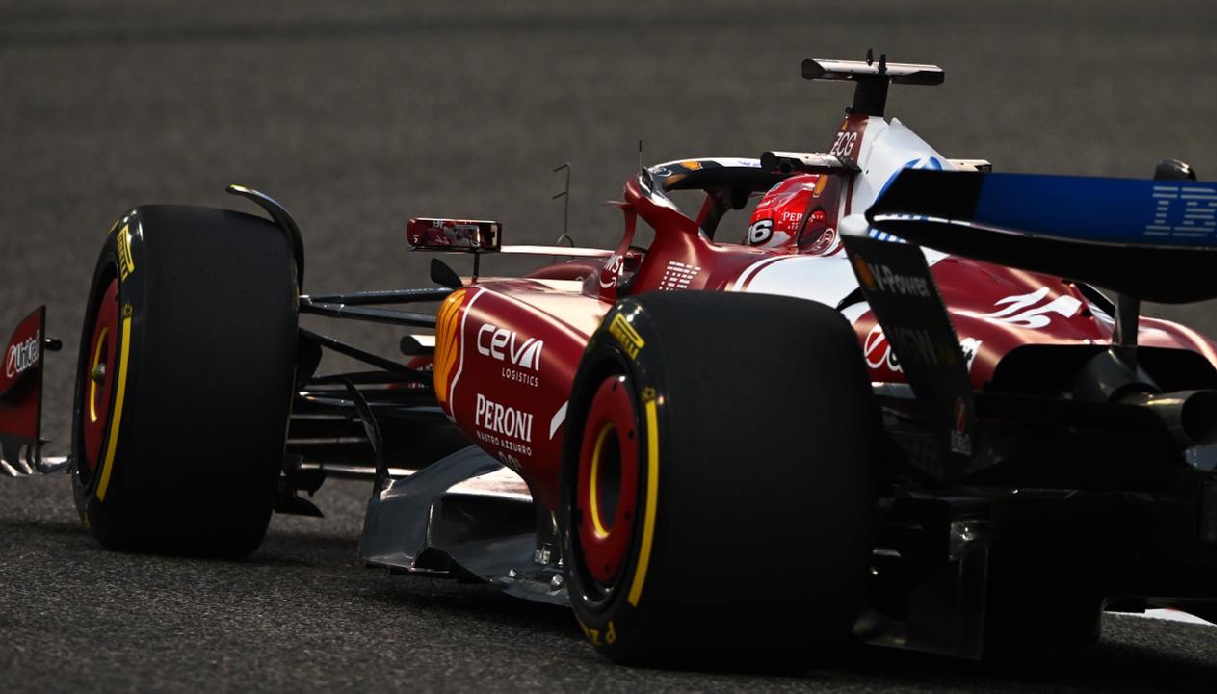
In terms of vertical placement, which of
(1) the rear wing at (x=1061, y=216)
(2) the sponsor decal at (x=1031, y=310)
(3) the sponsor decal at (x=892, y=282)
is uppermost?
(1) the rear wing at (x=1061, y=216)

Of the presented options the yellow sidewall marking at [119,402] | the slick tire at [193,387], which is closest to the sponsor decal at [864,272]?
the slick tire at [193,387]

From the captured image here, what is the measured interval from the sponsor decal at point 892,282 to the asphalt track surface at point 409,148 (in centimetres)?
75

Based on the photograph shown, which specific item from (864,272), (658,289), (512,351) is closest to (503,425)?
(512,351)

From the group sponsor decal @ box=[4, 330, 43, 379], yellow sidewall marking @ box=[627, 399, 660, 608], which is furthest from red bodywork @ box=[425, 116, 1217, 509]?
sponsor decal @ box=[4, 330, 43, 379]

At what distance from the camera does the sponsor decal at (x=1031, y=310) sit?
4.68m

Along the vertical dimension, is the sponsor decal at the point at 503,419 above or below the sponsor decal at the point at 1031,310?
below

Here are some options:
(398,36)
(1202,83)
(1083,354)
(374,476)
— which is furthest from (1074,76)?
(1083,354)

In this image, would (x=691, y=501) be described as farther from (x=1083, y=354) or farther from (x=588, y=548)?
(x=1083, y=354)

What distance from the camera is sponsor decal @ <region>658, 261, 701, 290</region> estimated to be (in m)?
5.54

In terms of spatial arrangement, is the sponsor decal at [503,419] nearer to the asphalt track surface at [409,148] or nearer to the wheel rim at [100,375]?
the asphalt track surface at [409,148]

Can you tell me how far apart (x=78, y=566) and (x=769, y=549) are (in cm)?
237

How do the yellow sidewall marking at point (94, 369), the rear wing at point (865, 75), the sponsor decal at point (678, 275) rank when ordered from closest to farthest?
the sponsor decal at point (678, 275), the rear wing at point (865, 75), the yellow sidewall marking at point (94, 369)

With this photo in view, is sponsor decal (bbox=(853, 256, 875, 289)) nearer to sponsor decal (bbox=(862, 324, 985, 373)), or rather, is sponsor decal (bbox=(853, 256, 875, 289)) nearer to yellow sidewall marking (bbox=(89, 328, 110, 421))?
→ sponsor decal (bbox=(862, 324, 985, 373))

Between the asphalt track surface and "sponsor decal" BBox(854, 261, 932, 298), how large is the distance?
0.75m
